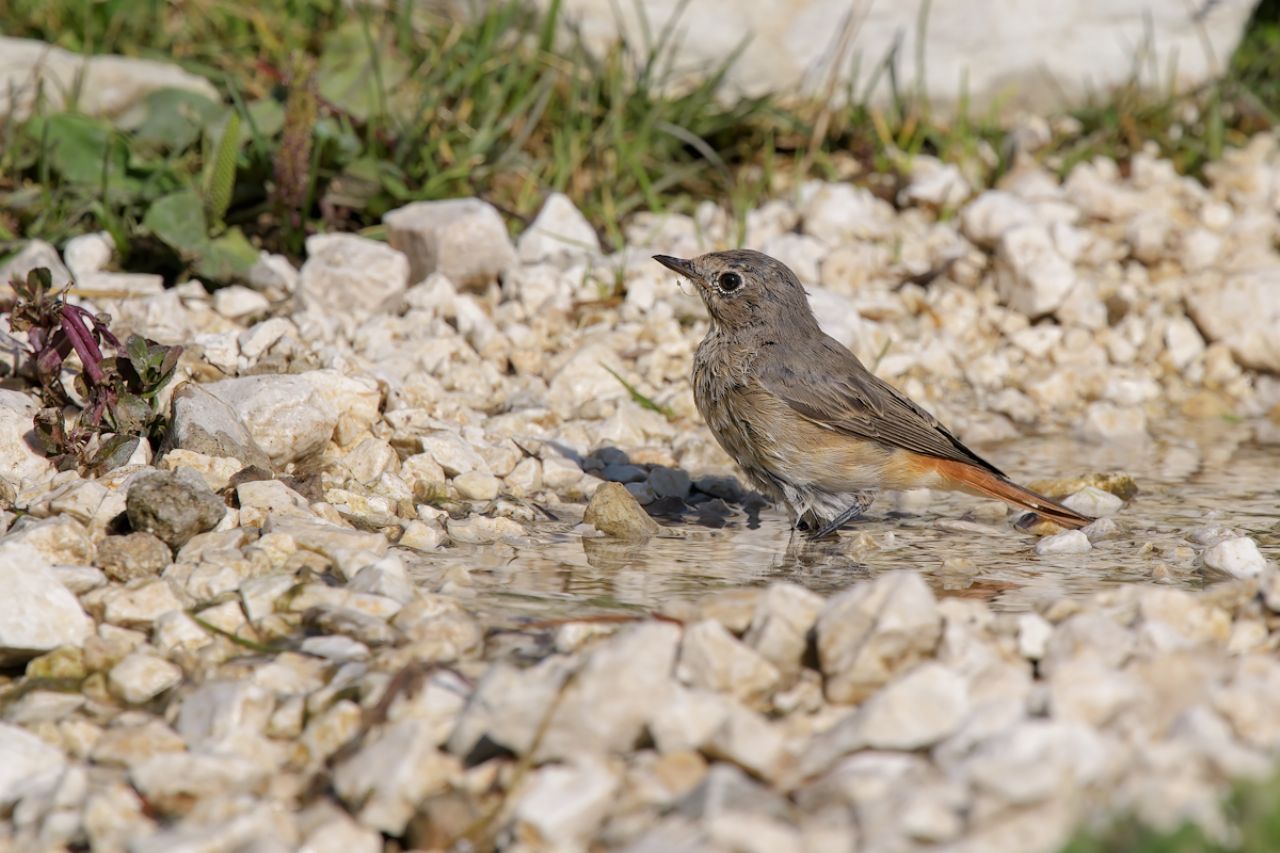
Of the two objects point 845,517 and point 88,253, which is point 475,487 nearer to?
point 845,517

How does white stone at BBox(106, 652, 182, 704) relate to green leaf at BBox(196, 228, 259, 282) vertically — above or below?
below

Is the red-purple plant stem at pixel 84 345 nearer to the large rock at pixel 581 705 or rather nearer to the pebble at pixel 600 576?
the pebble at pixel 600 576

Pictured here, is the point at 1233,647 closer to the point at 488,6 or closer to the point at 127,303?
the point at 127,303

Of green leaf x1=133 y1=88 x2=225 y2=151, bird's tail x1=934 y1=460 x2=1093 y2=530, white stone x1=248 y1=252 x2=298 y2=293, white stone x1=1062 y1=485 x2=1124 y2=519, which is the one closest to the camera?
bird's tail x1=934 y1=460 x2=1093 y2=530

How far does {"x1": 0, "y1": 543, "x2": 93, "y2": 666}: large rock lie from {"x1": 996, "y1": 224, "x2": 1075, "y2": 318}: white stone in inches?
195

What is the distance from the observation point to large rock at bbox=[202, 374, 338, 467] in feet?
16.2

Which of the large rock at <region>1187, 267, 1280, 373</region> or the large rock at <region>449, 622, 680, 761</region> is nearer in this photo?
the large rock at <region>449, 622, 680, 761</region>

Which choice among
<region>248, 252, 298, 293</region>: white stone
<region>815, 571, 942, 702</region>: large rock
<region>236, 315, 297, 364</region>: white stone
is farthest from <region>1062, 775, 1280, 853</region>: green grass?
<region>248, 252, 298, 293</region>: white stone

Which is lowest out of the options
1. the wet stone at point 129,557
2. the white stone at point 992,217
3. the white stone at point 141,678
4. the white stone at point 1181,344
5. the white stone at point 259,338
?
the white stone at point 141,678

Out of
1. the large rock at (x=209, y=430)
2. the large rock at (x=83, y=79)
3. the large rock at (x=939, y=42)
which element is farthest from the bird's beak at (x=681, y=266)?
the large rock at (x=83, y=79)

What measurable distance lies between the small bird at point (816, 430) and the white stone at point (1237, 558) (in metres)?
0.94

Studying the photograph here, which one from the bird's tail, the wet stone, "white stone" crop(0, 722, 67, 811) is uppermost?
the bird's tail

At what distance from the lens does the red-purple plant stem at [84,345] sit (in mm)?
4738

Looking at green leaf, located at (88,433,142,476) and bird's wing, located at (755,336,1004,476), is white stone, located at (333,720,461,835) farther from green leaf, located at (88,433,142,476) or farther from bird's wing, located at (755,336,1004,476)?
bird's wing, located at (755,336,1004,476)
